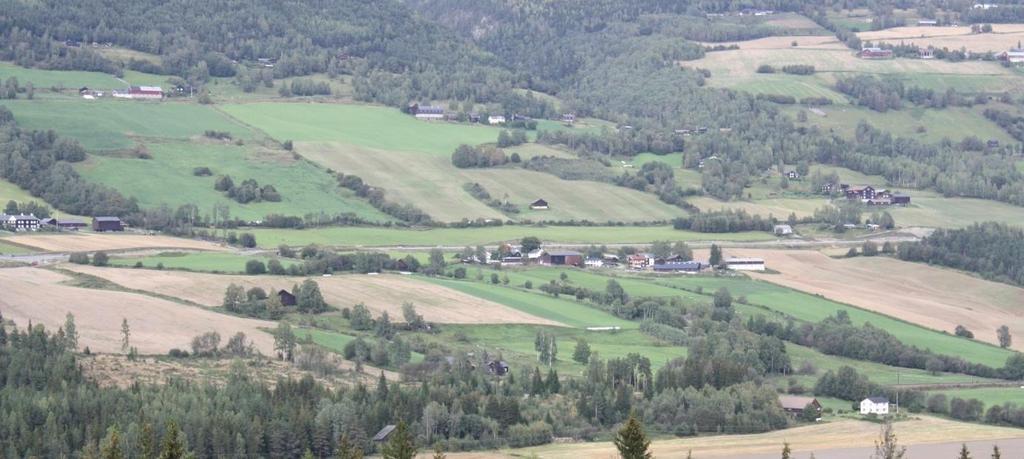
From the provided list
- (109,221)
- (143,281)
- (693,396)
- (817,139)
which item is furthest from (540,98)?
(693,396)

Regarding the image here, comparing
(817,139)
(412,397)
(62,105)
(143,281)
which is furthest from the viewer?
(817,139)

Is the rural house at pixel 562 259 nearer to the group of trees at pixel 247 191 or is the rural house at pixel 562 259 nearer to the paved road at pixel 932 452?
the group of trees at pixel 247 191

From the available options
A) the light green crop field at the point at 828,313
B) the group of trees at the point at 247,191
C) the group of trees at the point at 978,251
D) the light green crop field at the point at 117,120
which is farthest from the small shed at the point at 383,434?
the light green crop field at the point at 117,120

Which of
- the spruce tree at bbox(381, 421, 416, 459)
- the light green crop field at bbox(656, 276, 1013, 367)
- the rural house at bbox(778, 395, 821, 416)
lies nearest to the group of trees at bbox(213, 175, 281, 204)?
the light green crop field at bbox(656, 276, 1013, 367)

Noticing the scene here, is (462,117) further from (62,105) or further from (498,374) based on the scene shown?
(498,374)

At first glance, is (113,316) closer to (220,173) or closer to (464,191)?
(220,173)

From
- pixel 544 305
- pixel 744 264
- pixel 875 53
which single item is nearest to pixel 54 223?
pixel 544 305
